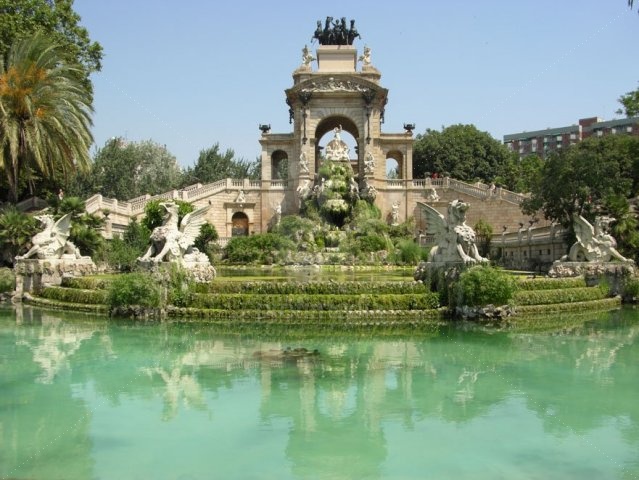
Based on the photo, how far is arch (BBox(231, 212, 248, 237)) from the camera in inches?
1849

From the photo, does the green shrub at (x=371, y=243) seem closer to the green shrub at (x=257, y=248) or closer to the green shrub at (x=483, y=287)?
the green shrub at (x=257, y=248)

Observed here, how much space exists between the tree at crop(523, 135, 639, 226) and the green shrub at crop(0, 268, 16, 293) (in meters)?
22.6

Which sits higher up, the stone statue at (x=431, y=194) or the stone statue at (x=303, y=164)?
the stone statue at (x=303, y=164)

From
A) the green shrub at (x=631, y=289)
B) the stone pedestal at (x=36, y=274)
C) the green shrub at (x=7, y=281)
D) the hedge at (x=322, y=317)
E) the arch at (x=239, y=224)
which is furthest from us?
the arch at (x=239, y=224)

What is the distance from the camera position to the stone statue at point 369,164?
46.2 metres

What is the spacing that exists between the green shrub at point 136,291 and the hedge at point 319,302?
4.90ft

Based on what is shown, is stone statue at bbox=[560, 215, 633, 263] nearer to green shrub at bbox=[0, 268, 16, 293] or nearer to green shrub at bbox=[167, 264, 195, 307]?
green shrub at bbox=[167, 264, 195, 307]

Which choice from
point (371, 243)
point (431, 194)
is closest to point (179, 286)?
point (371, 243)

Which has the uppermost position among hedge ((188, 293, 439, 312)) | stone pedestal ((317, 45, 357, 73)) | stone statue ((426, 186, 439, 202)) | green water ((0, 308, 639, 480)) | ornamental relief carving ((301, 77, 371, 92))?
stone pedestal ((317, 45, 357, 73))

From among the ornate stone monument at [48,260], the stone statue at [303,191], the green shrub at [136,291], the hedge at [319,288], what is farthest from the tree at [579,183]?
the ornate stone monument at [48,260]

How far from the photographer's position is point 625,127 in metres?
93.3

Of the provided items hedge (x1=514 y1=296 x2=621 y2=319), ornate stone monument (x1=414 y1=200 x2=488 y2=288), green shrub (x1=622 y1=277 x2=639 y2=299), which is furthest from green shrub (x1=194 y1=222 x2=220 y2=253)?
green shrub (x1=622 y1=277 x2=639 y2=299)

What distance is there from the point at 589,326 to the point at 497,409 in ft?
30.7

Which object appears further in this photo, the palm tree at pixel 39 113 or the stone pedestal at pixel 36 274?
the palm tree at pixel 39 113
